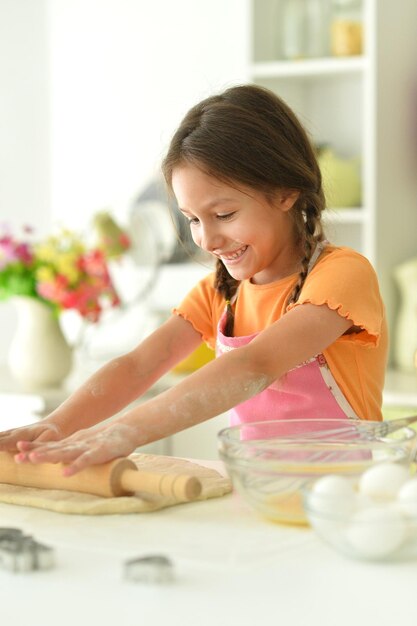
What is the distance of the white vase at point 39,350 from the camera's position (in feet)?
9.48

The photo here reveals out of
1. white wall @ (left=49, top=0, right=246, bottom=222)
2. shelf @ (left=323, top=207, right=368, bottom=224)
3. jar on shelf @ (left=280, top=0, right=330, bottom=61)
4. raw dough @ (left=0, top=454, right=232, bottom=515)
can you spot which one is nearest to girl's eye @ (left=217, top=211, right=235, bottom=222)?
A: raw dough @ (left=0, top=454, right=232, bottom=515)

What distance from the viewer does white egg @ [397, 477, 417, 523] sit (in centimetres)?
87

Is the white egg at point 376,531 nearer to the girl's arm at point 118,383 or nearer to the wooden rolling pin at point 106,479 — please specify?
the wooden rolling pin at point 106,479

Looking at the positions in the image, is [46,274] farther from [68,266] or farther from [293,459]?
[293,459]

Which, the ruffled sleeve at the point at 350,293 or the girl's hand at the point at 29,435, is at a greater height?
the ruffled sleeve at the point at 350,293

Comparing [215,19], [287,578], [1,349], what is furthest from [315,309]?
[1,349]

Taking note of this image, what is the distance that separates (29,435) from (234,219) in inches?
16.6

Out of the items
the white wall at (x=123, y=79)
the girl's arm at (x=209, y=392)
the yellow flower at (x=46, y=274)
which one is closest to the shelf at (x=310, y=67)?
the white wall at (x=123, y=79)

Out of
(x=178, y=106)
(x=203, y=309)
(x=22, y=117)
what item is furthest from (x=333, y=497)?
(x=22, y=117)

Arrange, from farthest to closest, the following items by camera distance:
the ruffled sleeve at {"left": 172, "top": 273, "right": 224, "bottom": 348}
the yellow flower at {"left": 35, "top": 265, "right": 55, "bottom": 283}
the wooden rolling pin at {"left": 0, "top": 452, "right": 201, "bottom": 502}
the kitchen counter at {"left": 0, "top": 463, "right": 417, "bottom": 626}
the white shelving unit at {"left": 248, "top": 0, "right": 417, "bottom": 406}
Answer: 1. the white shelving unit at {"left": 248, "top": 0, "right": 417, "bottom": 406}
2. the yellow flower at {"left": 35, "top": 265, "right": 55, "bottom": 283}
3. the ruffled sleeve at {"left": 172, "top": 273, "right": 224, "bottom": 348}
4. the wooden rolling pin at {"left": 0, "top": 452, "right": 201, "bottom": 502}
5. the kitchen counter at {"left": 0, "top": 463, "right": 417, "bottom": 626}

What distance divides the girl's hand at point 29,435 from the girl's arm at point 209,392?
0.11 m

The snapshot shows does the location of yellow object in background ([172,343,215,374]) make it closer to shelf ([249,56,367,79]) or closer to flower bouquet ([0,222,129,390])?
flower bouquet ([0,222,129,390])

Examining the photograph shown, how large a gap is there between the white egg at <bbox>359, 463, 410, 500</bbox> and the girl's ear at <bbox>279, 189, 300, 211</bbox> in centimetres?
66

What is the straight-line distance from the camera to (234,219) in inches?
57.7
